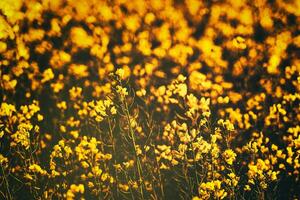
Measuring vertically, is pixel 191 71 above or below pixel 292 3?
below

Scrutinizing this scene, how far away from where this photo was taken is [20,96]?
20.4 feet

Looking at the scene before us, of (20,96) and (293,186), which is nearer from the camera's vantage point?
(293,186)

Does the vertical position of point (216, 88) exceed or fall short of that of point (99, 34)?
it falls short

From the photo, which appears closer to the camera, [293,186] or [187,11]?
[293,186]

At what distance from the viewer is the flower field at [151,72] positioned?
229 inches

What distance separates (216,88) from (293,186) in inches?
61.3

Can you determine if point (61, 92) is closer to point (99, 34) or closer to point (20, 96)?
point (20, 96)

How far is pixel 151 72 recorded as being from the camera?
6.06 meters

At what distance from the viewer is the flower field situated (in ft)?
19.1

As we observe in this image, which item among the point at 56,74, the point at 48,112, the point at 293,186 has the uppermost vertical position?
the point at 56,74

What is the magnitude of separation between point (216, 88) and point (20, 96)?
8.66ft

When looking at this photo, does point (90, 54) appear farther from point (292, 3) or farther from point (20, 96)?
point (292, 3)

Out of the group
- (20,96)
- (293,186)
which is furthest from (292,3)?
(20,96)

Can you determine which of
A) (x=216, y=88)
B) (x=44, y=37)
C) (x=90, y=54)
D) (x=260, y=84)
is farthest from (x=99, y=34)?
(x=260, y=84)
